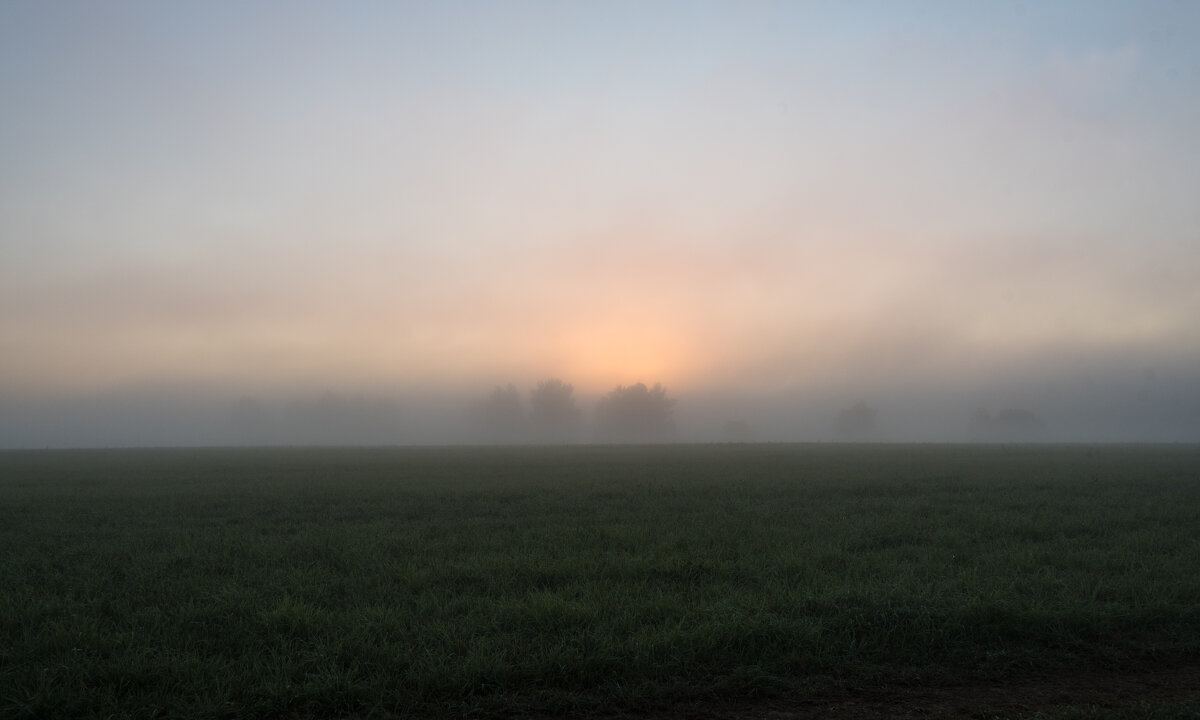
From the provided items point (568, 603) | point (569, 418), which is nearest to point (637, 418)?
point (569, 418)

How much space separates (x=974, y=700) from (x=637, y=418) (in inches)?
5021

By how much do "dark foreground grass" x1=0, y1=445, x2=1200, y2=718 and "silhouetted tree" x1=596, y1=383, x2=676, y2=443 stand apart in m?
116

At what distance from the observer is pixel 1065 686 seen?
598 centimetres

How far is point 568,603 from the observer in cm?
784

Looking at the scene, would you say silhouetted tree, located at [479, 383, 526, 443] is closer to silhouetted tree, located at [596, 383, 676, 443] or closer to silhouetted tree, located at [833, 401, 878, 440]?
silhouetted tree, located at [596, 383, 676, 443]

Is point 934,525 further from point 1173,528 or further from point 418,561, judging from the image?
point 418,561

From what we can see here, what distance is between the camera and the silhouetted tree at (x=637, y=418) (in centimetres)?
13238

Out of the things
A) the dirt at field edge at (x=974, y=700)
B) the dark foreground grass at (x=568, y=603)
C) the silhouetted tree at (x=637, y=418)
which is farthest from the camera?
the silhouetted tree at (x=637, y=418)

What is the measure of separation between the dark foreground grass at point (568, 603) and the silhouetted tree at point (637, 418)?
115976mm

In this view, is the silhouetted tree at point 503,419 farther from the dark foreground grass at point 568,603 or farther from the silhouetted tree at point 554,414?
the dark foreground grass at point 568,603

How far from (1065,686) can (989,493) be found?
15599 millimetres

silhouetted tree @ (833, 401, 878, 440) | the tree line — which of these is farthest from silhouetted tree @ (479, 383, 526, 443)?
silhouetted tree @ (833, 401, 878, 440)

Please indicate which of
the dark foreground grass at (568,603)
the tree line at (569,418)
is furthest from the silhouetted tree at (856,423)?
the dark foreground grass at (568,603)

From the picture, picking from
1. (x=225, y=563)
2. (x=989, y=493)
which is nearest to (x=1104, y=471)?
(x=989, y=493)
